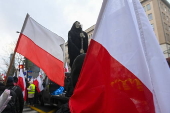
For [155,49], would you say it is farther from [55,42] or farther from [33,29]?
[33,29]

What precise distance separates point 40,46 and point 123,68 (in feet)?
7.06

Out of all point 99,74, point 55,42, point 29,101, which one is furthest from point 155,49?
point 29,101

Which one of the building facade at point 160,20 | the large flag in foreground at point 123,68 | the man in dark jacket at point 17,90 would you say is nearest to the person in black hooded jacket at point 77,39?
the man in dark jacket at point 17,90

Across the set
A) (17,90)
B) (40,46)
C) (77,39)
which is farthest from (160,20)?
(40,46)

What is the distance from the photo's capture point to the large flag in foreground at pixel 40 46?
299 centimetres

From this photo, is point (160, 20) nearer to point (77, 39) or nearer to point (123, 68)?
point (77, 39)

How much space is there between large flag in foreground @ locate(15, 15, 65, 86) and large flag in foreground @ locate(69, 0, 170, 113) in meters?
1.59

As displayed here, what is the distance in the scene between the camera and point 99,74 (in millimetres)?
1358

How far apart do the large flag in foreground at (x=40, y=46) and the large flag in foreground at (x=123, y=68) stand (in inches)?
62.7

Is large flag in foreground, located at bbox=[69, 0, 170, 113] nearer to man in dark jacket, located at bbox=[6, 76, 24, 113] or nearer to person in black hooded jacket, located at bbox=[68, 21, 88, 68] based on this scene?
person in black hooded jacket, located at bbox=[68, 21, 88, 68]

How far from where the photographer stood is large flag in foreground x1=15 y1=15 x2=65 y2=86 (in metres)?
2.99

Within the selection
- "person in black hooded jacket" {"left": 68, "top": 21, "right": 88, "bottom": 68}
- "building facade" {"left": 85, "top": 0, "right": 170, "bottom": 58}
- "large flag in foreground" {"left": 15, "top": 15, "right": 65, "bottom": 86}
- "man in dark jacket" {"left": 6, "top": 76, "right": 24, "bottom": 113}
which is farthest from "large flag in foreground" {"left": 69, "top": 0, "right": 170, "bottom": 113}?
"building facade" {"left": 85, "top": 0, "right": 170, "bottom": 58}

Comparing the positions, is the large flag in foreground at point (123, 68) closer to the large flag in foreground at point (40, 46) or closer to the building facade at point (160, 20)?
the large flag in foreground at point (40, 46)

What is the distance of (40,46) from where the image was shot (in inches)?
120
